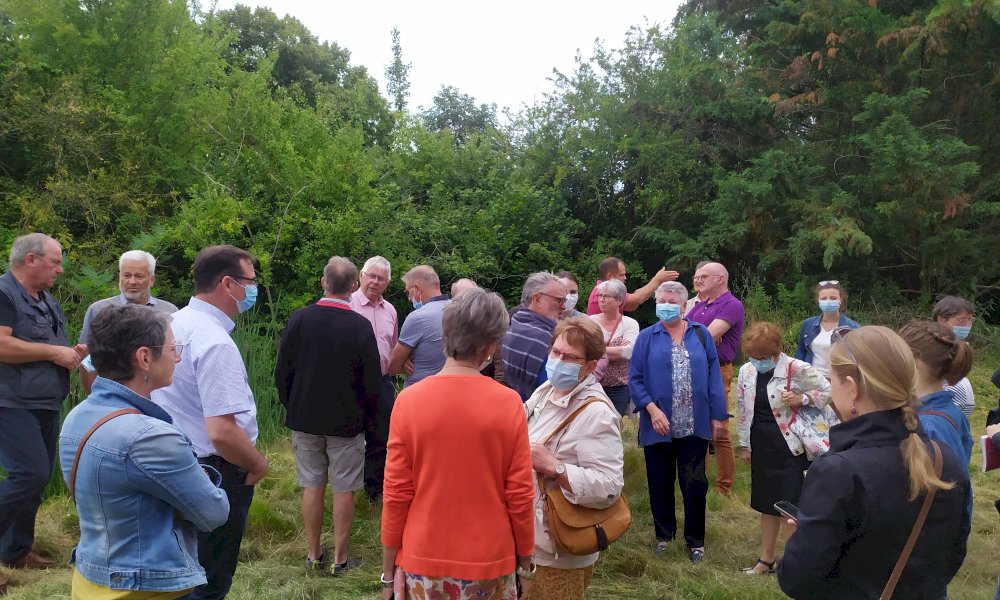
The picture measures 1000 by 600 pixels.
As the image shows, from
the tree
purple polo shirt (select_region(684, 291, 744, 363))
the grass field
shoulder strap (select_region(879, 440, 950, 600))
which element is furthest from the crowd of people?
the tree

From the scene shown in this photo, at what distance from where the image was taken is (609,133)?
48.6 feet

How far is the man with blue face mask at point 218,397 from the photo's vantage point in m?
2.75

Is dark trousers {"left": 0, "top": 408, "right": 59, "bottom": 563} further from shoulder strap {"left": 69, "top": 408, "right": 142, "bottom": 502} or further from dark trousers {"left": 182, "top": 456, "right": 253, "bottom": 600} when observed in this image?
shoulder strap {"left": 69, "top": 408, "right": 142, "bottom": 502}

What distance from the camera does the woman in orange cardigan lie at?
90.6 inches

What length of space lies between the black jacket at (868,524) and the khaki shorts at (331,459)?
293 cm

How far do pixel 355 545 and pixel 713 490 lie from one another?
294cm

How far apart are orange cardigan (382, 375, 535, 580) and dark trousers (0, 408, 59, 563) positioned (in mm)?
2955

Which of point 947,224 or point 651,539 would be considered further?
point 947,224

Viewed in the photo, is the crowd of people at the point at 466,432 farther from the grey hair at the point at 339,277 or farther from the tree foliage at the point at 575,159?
the tree foliage at the point at 575,159

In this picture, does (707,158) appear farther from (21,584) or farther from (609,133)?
(21,584)

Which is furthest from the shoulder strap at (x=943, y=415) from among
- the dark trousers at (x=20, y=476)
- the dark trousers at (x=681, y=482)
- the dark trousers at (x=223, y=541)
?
the dark trousers at (x=20, y=476)

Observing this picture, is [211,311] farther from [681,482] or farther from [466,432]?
[681,482]

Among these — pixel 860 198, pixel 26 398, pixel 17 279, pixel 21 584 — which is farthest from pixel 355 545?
pixel 860 198

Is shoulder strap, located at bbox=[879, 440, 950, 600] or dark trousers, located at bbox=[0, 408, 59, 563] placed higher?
shoulder strap, located at bbox=[879, 440, 950, 600]
